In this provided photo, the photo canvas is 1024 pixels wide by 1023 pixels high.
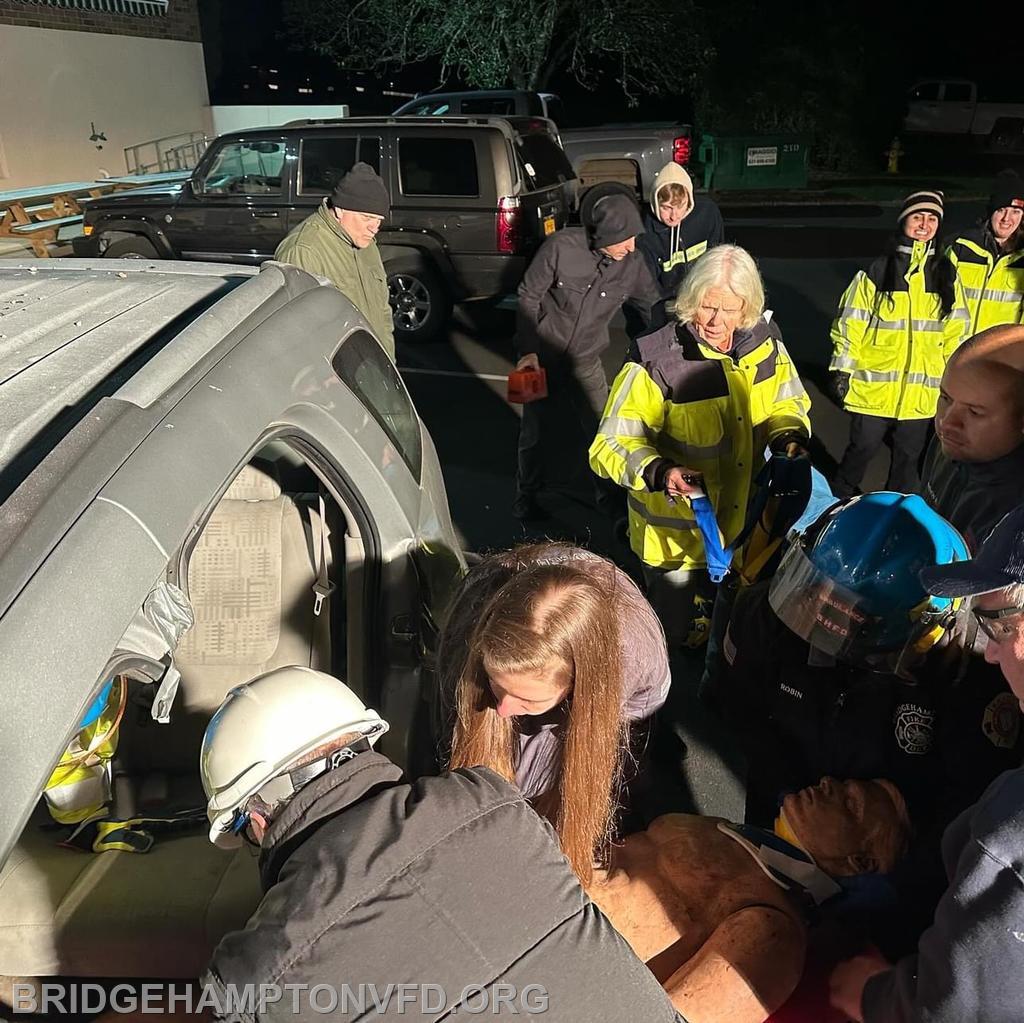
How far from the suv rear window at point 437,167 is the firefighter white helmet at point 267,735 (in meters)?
7.38

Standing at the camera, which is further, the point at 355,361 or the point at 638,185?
the point at 638,185

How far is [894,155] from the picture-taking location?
20.6 meters

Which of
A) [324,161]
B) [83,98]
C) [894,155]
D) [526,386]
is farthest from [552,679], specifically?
[894,155]

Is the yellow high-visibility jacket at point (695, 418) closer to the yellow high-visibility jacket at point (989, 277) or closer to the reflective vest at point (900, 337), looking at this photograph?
the reflective vest at point (900, 337)

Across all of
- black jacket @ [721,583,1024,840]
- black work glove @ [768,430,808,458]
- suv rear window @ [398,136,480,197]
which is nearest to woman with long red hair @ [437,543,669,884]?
black jacket @ [721,583,1024,840]

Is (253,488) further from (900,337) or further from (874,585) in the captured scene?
(900,337)

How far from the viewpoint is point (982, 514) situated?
96.7 inches

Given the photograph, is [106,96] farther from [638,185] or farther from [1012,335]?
[1012,335]

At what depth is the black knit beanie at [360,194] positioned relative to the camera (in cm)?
455

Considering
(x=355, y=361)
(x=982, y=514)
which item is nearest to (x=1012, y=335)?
(x=982, y=514)

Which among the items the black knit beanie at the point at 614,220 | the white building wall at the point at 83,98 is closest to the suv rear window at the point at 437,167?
the black knit beanie at the point at 614,220

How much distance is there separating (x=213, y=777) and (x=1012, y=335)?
2.42m

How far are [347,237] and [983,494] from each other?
3512 millimetres

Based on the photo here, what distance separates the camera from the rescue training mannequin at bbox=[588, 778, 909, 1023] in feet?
5.01
